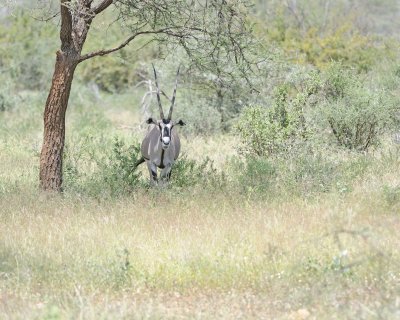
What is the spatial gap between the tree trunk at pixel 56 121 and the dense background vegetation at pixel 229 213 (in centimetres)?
38

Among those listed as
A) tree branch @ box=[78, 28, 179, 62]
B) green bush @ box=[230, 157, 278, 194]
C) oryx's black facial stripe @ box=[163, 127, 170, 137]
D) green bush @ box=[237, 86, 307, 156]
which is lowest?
green bush @ box=[230, 157, 278, 194]

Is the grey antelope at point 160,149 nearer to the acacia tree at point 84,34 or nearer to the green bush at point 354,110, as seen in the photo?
the acacia tree at point 84,34

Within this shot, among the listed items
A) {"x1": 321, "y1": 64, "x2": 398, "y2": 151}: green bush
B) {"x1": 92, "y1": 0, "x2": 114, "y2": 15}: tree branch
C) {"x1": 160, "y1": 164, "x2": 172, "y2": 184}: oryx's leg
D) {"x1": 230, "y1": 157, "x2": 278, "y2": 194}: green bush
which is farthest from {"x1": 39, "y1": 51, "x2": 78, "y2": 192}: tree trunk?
{"x1": 321, "y1": 64, "x2": 398, "y2": 151}: green bush

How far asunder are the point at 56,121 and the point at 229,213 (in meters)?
3.27

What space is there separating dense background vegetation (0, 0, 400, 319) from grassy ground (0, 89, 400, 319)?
0.07 feet

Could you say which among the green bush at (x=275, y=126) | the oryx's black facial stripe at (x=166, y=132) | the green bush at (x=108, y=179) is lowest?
the green bush at (x=108, y=179)

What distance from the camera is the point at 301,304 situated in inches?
248

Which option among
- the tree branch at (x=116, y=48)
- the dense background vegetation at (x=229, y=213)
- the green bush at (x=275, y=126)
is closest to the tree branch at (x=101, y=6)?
the dense background vegetation at (x=229, y=213)

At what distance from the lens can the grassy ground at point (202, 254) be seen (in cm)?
625

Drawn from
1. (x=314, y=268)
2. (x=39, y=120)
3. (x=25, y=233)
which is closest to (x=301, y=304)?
(x=314, y=268)

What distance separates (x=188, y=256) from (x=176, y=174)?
5151 millimetres

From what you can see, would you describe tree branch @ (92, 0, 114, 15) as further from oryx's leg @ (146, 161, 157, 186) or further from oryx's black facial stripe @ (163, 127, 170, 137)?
oryx's leg @ (146, 161, 157, 186)

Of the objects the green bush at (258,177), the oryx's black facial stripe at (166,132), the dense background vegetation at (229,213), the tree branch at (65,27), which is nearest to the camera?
the dense background vegetation at (229,213)

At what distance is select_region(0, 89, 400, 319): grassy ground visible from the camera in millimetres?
6246
